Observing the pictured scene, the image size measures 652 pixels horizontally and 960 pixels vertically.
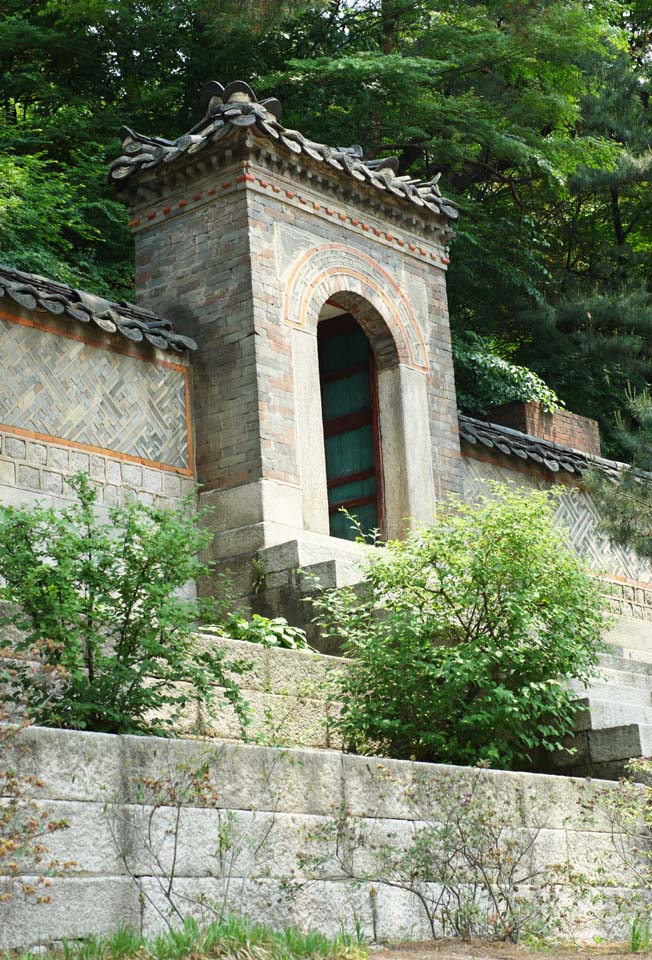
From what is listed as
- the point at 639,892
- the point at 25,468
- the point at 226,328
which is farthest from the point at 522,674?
the point at 226,328

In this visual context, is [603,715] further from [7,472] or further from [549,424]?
[549,424]

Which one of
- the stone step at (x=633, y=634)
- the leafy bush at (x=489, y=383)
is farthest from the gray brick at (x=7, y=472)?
the leafy bush at (x=489, y=383)

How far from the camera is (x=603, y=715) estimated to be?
30.0 feet

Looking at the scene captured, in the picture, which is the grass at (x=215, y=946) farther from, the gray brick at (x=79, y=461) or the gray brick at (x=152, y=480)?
the gray brick at (x=152, y=480)

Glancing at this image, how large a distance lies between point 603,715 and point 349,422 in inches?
261

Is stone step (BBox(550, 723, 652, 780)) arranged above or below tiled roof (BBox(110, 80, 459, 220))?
below

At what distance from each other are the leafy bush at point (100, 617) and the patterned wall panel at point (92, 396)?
4498 mm

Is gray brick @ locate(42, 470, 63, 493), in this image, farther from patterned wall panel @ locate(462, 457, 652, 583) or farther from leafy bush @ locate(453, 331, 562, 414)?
leafy bush @ locate(453, 331, 562, 414)

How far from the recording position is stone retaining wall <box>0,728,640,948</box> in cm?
554

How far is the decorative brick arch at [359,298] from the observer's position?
13.9 metres

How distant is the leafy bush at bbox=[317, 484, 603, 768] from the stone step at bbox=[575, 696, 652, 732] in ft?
0.35

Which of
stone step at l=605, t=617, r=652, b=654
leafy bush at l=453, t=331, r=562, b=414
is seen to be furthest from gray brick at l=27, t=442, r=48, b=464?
leafy bush at l=453, t=331, r=562, b=414

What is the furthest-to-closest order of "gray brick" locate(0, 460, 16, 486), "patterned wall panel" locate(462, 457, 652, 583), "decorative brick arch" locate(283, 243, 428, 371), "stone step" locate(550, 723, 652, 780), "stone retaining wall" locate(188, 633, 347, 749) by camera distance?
"patterned wall panel" locate(462, 457, 652, 583), "decorative brick arch" locate(283, 243, 428, 371), "gray brick" locate(0, 460, 16, 486), "stone step" locate(550, 723, 652, 780), "stone retaining wall" locate(188, 633, 347, 749)

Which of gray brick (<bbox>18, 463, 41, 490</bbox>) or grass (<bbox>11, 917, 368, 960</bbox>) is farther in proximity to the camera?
gray brick (<bbox>18, 463, 41, 490</bbox>)
